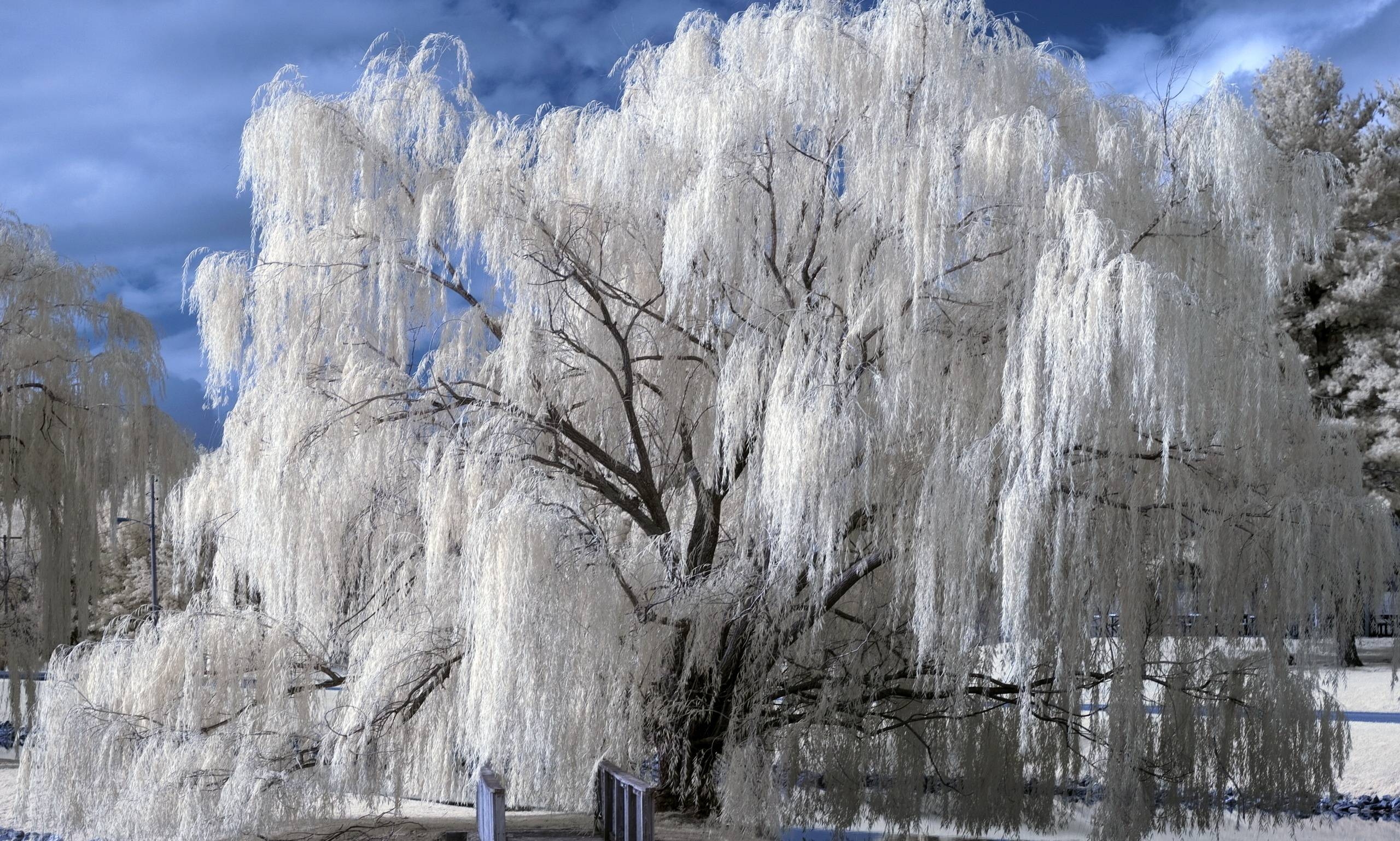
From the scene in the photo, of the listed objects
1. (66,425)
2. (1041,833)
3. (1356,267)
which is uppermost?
(1356,267)

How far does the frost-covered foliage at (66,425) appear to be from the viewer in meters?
8.22

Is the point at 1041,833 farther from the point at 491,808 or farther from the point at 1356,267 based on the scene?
the point at 1356,267

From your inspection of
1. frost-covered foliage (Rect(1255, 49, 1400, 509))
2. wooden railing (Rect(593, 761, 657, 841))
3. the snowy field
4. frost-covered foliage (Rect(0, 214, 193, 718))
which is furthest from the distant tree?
frost-covered foliage (Rect(0, 214, 193, 718))

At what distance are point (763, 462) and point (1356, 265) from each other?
15.2 meters

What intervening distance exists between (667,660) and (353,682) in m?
1.99

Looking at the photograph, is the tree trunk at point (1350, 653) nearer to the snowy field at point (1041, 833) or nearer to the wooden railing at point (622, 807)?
the snowy field at point (1041, 833)

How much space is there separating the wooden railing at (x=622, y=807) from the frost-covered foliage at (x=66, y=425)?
4061mm

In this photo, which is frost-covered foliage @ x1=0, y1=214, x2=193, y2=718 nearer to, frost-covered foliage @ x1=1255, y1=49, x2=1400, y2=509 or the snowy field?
the snowy field

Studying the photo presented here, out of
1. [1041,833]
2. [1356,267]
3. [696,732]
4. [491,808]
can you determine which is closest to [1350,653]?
[1356,267]

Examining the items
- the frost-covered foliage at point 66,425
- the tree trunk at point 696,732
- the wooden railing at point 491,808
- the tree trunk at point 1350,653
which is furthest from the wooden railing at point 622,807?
the tree trunk at point 1350,653

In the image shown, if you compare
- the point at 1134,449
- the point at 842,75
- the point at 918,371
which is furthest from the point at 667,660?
the point at 842,75

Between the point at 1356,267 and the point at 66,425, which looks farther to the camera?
the point at 1356,267

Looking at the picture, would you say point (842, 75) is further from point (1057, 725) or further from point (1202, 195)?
point (1057, 725)

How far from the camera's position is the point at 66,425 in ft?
27.0
